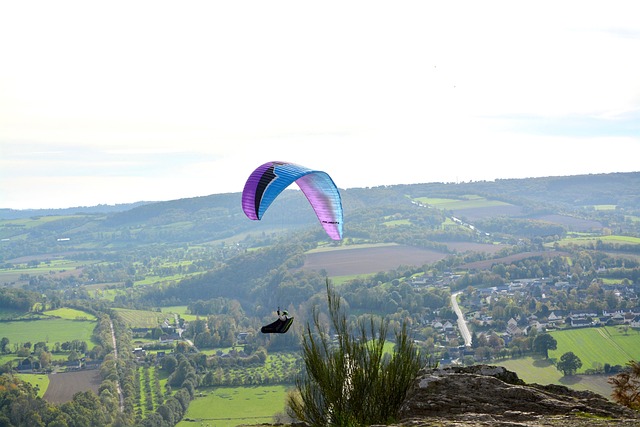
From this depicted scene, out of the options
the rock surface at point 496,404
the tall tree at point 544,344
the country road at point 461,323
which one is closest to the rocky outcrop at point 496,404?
the rock surface at point 496,404

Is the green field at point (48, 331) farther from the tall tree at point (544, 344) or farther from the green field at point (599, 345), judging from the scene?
the green field at point (599, 345)

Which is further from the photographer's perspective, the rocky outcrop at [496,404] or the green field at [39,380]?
the green field at [39,380]

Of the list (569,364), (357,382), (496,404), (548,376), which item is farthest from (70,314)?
(496,404)

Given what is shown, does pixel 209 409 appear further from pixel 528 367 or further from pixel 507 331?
pixel 507 331

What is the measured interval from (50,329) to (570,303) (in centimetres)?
10910

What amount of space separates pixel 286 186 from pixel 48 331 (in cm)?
14431

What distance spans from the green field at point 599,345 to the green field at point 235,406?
4056cm

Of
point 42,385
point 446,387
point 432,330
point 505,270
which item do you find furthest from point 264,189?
point 505,270

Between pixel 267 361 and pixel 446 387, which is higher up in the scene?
pixel 446 387

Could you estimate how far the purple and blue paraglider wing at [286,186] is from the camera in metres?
23.5

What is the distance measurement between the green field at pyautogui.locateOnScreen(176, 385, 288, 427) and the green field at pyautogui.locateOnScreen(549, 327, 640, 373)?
133 ft

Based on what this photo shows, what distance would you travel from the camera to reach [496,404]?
15852 millimetres

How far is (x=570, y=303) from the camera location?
150625 mm

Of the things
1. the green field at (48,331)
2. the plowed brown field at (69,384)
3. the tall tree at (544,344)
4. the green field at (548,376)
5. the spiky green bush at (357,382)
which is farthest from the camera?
the green field at (48,331)
